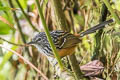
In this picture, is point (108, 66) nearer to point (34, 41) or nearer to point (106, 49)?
Result: point (106, 49)

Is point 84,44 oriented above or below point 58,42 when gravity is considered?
below

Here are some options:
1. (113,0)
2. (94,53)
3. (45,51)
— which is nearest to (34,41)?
(45,51)

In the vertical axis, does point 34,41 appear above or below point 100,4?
below

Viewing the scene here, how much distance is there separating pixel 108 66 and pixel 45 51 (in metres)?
0.66

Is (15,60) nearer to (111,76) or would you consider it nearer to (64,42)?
(64,42)

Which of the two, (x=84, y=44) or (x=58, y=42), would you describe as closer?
(x=58, y=42)

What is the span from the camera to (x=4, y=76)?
12.3ft

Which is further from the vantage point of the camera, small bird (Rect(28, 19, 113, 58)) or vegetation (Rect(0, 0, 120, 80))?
small bird (Rect(28, 19, 113, 58))

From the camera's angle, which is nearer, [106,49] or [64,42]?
[106,49]

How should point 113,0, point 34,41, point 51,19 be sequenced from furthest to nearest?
point 51,19
point 34,41
point 113,0

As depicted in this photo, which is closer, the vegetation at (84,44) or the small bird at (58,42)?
the vegetation at (84,44)

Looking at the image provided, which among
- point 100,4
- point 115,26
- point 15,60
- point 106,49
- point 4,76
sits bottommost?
point 4,76

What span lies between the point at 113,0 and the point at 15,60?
1611 mm

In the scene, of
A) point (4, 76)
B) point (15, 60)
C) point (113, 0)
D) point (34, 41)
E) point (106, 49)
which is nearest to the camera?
point (106, 49)
